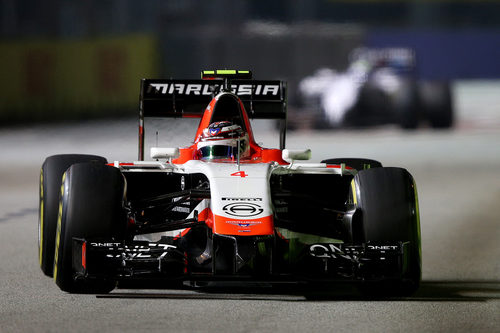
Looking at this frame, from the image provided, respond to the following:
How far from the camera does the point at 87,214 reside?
26.0ft

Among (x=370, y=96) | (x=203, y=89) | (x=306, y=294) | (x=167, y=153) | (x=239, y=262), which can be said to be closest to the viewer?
(x=239, y=262)

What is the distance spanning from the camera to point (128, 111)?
36250 mm

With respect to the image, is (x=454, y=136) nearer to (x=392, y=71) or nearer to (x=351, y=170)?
(x=392, y=71)

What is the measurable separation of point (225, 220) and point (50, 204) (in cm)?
171

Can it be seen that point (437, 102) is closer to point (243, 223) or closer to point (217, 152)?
point (217, 152)

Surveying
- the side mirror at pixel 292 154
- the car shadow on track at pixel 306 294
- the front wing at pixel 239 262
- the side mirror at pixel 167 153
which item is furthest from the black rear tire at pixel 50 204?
the side mirror at pixel 292 154

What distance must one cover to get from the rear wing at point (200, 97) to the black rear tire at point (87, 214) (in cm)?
209

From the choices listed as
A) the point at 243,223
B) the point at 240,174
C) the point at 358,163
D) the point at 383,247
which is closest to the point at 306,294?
the point at 383,247

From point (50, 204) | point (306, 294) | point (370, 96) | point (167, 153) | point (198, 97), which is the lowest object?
point (370, 96)

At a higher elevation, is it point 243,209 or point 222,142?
point 222,142

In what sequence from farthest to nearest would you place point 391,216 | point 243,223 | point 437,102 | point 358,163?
1. point 437,102
2. point 358,163
3. point 391,216
4. point 243,223

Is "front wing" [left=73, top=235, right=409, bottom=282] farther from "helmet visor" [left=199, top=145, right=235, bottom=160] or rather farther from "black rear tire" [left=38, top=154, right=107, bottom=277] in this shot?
"helmet visor" [left=199, top=145, right=235, bottom=160]

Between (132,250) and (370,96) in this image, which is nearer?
(132,250)

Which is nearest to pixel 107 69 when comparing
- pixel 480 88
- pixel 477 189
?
pixel 480 88
